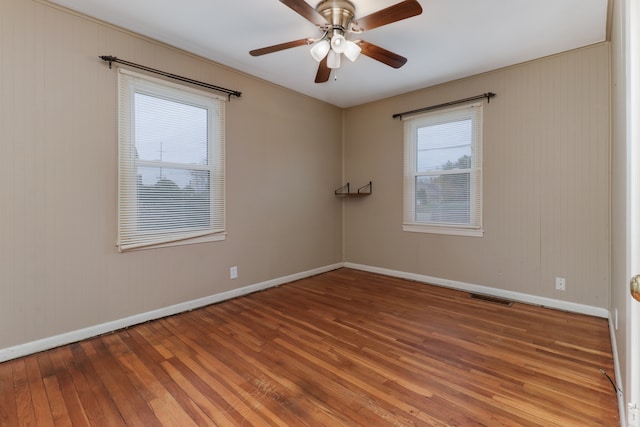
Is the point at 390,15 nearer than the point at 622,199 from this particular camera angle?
No

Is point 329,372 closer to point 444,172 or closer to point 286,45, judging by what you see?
point 286,45

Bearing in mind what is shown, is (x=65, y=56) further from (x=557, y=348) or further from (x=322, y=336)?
(x=557, y=348)

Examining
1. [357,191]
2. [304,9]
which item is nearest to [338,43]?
[304,9]

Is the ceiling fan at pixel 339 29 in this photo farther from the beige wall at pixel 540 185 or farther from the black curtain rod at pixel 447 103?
the beige wall at pixel 540 185

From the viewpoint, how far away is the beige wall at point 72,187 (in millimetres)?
2223

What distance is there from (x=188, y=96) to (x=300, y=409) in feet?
9.96

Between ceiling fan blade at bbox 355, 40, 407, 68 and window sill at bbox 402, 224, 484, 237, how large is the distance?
225cm

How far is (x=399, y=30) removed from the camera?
274 cm

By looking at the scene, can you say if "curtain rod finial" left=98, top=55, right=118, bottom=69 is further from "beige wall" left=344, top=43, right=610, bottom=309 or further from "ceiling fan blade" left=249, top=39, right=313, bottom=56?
"beige wall" left=344, top=43, right=610, bottom=309

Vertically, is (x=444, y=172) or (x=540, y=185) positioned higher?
(x=444, y=172)

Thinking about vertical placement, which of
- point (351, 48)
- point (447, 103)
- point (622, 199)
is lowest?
point (622, 199)

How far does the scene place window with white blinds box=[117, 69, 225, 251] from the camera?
276 cm

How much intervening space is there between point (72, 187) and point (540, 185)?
4.49 meters

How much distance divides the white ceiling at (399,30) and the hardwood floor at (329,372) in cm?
259
